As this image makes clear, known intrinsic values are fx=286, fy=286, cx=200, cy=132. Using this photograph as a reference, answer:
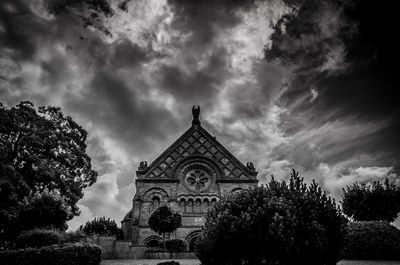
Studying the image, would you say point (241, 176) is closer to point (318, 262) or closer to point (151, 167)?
point (151, 167)

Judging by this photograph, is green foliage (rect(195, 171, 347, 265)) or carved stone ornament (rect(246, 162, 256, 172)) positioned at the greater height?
carved stone ornament (rect(246, 162, 256, 172))

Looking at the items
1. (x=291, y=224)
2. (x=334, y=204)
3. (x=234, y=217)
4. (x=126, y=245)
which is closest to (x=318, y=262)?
(x=291, y=224)

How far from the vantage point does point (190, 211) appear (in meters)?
34.0

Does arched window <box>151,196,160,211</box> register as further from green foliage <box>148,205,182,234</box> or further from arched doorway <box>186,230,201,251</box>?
green foliage <box>148,205,182,234</box>

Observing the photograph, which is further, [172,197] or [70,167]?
[172,197]

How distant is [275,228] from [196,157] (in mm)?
24218

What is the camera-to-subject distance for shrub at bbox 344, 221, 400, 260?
18.4 metres

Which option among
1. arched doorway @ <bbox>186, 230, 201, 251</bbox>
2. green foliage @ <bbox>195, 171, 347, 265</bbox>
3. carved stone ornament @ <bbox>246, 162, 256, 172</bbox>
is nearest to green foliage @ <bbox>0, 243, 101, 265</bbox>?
green foliage @ <bbox>195, 171, 347, 265</bbox>

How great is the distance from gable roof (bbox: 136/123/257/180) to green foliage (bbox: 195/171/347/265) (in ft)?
65.9

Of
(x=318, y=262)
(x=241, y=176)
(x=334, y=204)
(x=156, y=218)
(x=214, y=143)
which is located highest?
(x=214, y=143)

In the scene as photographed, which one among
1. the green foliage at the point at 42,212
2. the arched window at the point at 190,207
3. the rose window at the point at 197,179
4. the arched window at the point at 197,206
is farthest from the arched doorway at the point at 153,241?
the green foliage at the point at 42,212

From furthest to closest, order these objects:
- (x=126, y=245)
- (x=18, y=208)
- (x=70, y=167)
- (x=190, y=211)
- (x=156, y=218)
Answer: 1. (x=190, y=211)
2. (x=70, y=167)
3. (x=126, y=245)
4. (x=156, y=218)
5. (x=18, y=208)

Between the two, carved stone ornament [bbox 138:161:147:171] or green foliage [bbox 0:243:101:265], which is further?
carved stone ornament [bbox 138:161:147:171]

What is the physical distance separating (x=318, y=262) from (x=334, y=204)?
3.24 meters
